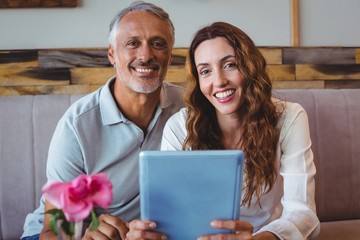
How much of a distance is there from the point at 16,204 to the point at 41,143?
0.85ft

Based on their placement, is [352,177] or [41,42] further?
[41,42]

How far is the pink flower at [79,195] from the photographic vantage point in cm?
65

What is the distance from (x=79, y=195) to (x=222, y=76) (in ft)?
2.61

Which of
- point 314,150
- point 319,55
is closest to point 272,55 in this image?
point 319,55

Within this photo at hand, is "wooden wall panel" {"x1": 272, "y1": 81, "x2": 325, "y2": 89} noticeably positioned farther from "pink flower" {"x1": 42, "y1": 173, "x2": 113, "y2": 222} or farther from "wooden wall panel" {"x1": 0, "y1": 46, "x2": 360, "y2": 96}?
"pink flower" {"x1": 42, "y1": 173, "x2": 113, "y2": 222}

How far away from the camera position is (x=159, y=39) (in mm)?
1560

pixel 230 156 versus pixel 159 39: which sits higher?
pixel 159 39

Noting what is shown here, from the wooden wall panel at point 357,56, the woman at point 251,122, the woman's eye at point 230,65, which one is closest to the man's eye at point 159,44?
the woman at point 251,122

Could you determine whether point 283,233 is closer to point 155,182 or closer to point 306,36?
point 155,182

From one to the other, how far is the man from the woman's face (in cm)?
22

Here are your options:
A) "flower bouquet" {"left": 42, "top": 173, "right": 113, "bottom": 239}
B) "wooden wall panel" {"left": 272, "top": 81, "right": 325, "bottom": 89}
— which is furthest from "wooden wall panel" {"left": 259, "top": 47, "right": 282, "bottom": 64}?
"flower bouquet" {"left": 42, "top": 173, "right": 113, "bottom": 239}

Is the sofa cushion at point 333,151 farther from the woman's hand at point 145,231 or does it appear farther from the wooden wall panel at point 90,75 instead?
the woman's hand at point 145,231

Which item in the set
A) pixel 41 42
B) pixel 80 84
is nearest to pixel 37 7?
pixel 41 42

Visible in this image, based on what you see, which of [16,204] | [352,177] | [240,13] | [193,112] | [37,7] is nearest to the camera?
[193,112]
